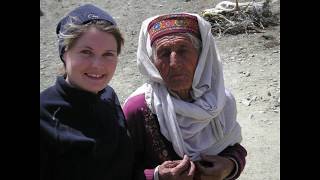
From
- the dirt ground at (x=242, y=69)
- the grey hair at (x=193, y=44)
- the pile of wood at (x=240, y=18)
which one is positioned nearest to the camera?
the grey hair at (x=193, y=44)

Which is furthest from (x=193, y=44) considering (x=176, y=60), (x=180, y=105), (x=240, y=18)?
(x=240, y=18)

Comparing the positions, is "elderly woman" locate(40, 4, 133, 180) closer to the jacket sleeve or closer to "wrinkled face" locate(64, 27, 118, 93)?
"wrinkled face" locate(64, 27, 118, 93)

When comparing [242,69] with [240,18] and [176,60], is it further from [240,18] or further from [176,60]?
[176,60]

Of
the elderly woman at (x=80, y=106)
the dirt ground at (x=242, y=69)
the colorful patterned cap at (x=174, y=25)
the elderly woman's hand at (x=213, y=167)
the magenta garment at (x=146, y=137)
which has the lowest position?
the dirt ground at (x=242, y=69)

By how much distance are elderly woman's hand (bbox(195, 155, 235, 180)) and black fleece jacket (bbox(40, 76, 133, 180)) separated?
1.40 feet

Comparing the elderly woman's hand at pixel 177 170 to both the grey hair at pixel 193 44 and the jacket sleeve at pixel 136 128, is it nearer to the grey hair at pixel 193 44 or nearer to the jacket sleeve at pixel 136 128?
the jacket sleeve at pixel 136 128

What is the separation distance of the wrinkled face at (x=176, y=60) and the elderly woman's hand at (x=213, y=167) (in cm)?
40

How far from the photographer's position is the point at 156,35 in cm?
221

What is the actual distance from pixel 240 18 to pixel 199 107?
5825mm

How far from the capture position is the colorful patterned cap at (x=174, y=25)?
2.17 metres

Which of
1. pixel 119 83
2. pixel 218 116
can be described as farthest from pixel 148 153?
pixel 119 83

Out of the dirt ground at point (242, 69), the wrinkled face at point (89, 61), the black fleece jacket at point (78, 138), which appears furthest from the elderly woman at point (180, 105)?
the dirt ground at point (242, 69)

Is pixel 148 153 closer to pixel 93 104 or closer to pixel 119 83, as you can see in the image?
pixel 93 104
